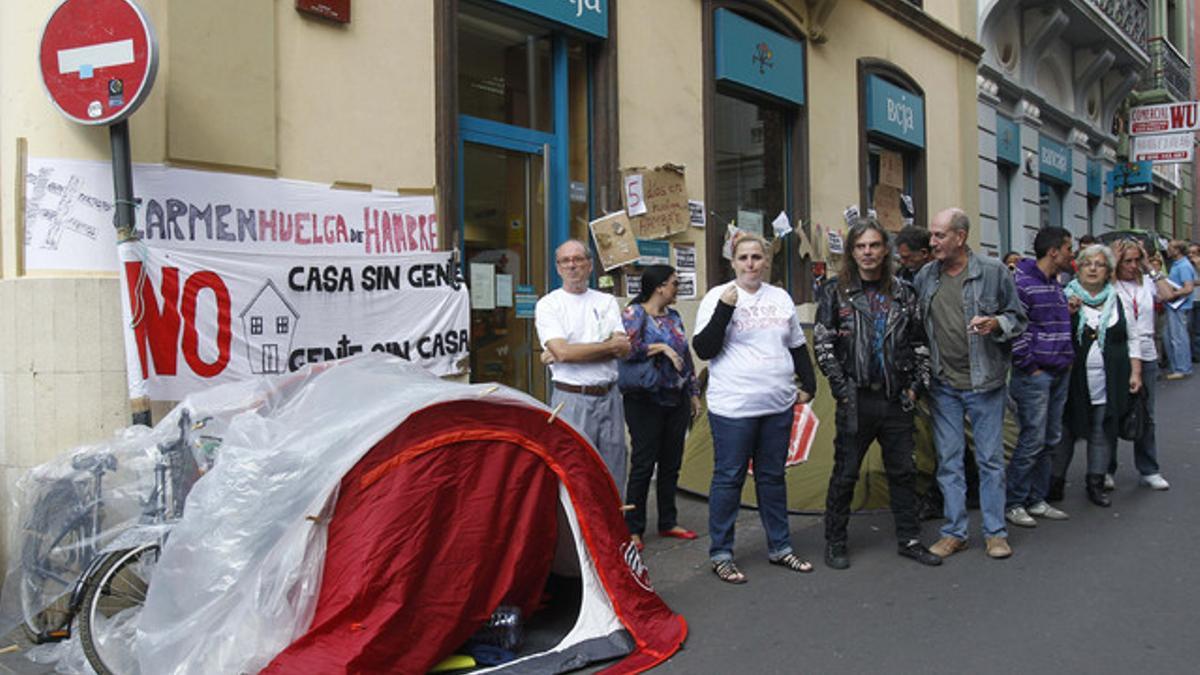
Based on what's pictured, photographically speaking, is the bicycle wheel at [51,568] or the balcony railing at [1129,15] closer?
the bicycle wheel at [51,568]

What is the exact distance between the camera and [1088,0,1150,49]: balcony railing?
60.2 ft

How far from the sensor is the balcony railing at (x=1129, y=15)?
60.2 feet

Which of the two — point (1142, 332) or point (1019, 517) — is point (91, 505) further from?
point (1142, 332)

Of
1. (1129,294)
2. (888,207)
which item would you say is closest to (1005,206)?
(888,207)

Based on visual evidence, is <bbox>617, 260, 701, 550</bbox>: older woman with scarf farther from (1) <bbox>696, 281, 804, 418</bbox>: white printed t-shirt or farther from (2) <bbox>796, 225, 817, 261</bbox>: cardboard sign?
(2) <bbox>796, 225, 817, 261</bbox>: cardboard sign

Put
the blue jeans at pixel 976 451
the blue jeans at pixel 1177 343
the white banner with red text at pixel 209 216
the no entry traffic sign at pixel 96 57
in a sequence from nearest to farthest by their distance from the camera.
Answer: the no entry traffic sign at pixel 96 57 → the white banner with red text at pixel 209 216 → the blue jeans at pixel 976 451 → the blue jeans at pixel 1177 343

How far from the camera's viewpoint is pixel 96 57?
4668 millimetres

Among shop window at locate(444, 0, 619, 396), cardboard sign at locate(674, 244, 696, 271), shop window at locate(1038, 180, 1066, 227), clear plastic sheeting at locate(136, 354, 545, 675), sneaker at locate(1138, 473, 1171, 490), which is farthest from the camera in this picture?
shop window at locate(1038, 180, 1066, 227)

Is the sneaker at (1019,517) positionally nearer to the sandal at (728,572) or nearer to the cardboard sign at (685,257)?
the sandal at (728,572)

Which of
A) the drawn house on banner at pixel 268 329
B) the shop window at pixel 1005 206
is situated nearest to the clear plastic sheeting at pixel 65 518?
the drawn house on banner at pixel 268 329

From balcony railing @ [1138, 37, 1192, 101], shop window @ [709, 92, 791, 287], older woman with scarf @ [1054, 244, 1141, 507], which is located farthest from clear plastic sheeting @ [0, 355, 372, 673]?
balcony railing @ [1138, 37, 1192, 101]

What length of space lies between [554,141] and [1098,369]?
175 inches

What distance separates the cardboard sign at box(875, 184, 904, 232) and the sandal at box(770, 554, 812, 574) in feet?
26.5

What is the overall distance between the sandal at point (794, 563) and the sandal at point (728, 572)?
286 millimetres
